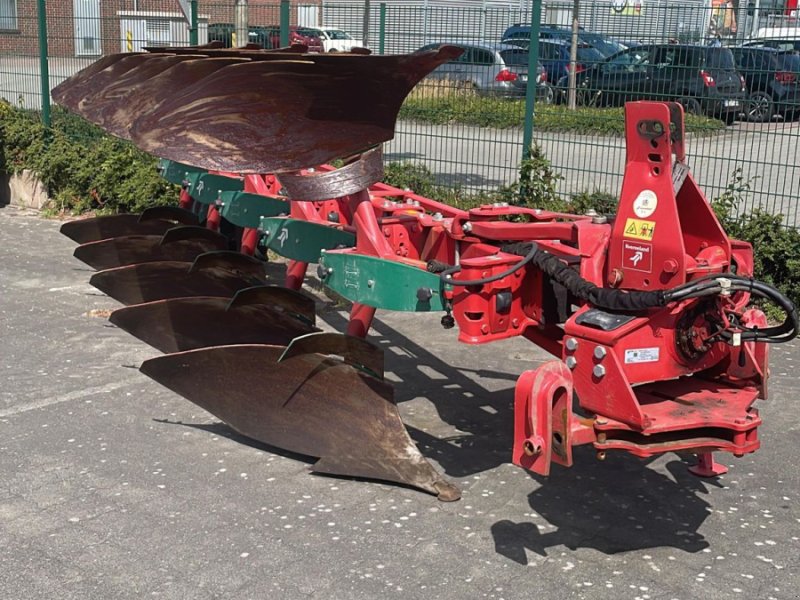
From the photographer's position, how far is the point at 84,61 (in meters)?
11.4

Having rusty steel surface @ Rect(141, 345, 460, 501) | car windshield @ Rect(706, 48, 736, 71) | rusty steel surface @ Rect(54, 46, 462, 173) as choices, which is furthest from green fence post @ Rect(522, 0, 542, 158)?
rusty steel surface @ Rect(141, 345, 460, 501)

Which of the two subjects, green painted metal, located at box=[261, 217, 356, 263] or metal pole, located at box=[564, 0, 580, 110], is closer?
green painted metal, located at box=[261, 217, 356, 263]

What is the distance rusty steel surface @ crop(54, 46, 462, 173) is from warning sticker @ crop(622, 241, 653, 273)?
109cm

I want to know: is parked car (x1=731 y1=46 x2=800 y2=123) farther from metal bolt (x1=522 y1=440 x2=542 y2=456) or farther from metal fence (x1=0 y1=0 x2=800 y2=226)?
metal bolt (x1=522 y1=440 x2=542 y2=456)

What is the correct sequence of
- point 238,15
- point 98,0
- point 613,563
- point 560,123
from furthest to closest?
point 98,0 → point 238,15 → point 560,123 → point 613,563

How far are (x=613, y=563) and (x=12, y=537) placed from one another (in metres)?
2.27

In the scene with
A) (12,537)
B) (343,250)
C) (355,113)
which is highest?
(355,113)

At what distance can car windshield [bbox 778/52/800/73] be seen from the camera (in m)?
7.51

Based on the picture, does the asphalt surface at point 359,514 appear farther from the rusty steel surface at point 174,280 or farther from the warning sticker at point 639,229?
the warning sticker at point 639,229

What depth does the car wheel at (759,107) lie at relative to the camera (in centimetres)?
764

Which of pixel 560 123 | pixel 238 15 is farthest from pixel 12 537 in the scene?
pixel 238 15

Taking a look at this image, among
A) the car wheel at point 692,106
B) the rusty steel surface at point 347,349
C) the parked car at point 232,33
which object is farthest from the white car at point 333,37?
the rusty steel surface at point 347,349

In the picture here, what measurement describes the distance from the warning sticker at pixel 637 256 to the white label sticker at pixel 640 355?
30 centimetres

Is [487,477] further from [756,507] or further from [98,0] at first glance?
[98,0]
